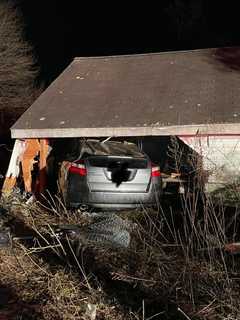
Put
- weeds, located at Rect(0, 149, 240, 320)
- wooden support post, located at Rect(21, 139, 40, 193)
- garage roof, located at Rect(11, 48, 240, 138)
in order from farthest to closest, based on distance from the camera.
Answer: wooden support post, located at Rect(21, 139, 40, 193) < garage roof, located at Rect(11, 48, 240, 138) < weeds, located at Rect(0, 149, 240, 320)

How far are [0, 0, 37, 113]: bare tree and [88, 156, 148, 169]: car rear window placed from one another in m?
15.4

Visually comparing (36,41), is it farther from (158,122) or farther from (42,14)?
(158,122)

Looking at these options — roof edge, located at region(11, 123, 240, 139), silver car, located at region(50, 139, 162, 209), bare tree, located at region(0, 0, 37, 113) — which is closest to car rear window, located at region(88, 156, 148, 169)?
silver car, located at region(50, 139, 162, 209)

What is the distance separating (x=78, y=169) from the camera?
9273 mm

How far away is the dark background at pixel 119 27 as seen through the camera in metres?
32.9

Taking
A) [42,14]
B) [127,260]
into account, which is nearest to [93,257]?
[127,260]

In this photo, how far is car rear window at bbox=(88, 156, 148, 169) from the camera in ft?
30.2

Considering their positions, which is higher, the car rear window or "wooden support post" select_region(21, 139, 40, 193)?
Answer: the car rear window

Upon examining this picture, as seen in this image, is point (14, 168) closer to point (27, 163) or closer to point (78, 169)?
point (27, 163)

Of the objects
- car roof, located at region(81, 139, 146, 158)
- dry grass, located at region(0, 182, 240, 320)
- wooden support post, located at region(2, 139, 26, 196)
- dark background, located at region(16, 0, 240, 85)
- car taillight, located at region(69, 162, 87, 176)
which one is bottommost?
dark background, located at region(16, 0, 240, 85)

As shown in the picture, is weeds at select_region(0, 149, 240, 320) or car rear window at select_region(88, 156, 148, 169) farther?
car rear window at select_region(88, 156, 148, 169)

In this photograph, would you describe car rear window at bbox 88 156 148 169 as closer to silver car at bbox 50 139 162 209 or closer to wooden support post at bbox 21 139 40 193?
silver car at bbox 50 139 162 209

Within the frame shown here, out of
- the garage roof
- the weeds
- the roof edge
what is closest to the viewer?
the weeds

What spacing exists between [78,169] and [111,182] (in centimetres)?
61
